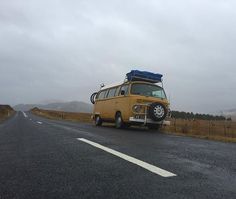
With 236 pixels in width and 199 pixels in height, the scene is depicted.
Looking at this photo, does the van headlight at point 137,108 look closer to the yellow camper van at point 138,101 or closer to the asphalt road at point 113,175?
the yellow camper van at point 138,101

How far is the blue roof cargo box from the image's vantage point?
52.4 feet

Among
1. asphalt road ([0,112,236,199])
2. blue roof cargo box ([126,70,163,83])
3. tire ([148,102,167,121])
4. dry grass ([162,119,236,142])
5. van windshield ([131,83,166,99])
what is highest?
blue roof cargo box ([126,70,163,83])

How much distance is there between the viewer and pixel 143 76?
16.2 metres

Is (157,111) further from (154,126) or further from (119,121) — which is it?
(119,121)

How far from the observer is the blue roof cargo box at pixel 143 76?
52.4ft

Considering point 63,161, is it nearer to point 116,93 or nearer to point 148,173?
point 148,173

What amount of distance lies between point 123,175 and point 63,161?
154cm

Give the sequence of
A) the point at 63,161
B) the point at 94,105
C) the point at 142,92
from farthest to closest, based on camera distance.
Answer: the point at 94,105
the point at 142,92
the point at 63,161

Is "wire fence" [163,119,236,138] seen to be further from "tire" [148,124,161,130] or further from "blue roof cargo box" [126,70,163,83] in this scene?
"blue roof cargo box" [126,70,163,83]

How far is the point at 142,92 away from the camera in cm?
1546

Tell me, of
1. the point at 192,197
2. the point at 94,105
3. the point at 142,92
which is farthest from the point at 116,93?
the point at 192,197

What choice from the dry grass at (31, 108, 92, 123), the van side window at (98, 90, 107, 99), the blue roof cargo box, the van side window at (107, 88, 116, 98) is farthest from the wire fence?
the dry grass at (31, 108, 92, 123)

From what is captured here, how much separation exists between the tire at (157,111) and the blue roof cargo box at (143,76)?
2.05 m

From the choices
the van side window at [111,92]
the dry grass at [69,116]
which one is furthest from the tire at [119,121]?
the dry grass at [69,116]
